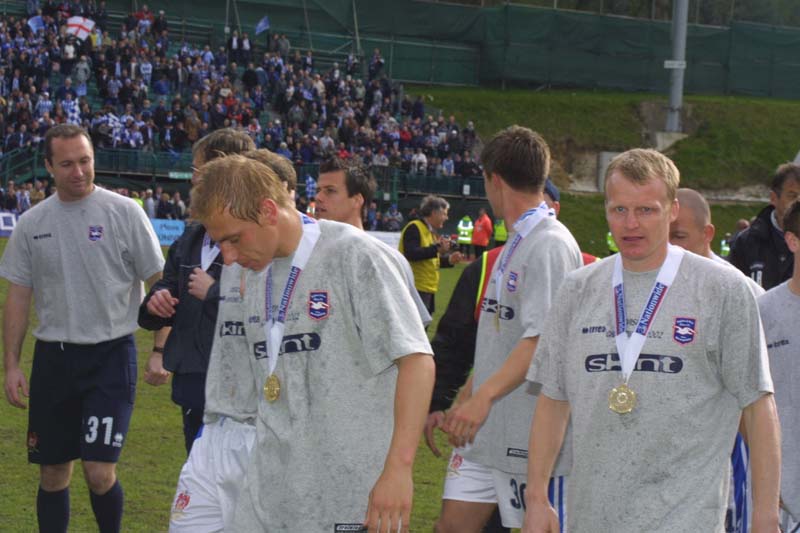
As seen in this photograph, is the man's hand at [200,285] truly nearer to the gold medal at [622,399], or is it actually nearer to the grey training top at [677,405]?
the grey training top at [677,405]

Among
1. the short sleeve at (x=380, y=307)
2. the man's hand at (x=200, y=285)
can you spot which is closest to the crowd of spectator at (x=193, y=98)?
the man's hand at (x=200, y=285)

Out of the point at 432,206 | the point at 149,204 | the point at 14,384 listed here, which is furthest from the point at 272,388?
the point at 149,204

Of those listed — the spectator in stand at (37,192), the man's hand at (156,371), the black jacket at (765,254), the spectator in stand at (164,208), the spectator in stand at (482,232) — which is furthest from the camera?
the spectator in stand at (482,232)

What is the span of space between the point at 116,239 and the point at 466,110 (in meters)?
44.8

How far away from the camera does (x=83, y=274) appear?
6.35 m

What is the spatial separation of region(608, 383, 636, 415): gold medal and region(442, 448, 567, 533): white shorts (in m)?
1.32

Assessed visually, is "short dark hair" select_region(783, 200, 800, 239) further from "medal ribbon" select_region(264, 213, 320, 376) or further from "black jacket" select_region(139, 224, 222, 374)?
"black jacket" select_region(139, 224, 222, 374)

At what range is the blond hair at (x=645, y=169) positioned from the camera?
368cm

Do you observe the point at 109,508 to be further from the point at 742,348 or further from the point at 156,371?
the point at 742,348

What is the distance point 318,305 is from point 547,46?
176 feet

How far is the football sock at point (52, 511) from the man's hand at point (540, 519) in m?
3.40

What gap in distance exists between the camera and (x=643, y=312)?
3611 mm

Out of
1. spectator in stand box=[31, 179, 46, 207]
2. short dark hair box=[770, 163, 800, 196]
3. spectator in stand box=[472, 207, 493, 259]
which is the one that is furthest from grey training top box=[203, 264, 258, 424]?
spectator in stand box=[472, 207, 493, 259]

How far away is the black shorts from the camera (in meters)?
6.19
